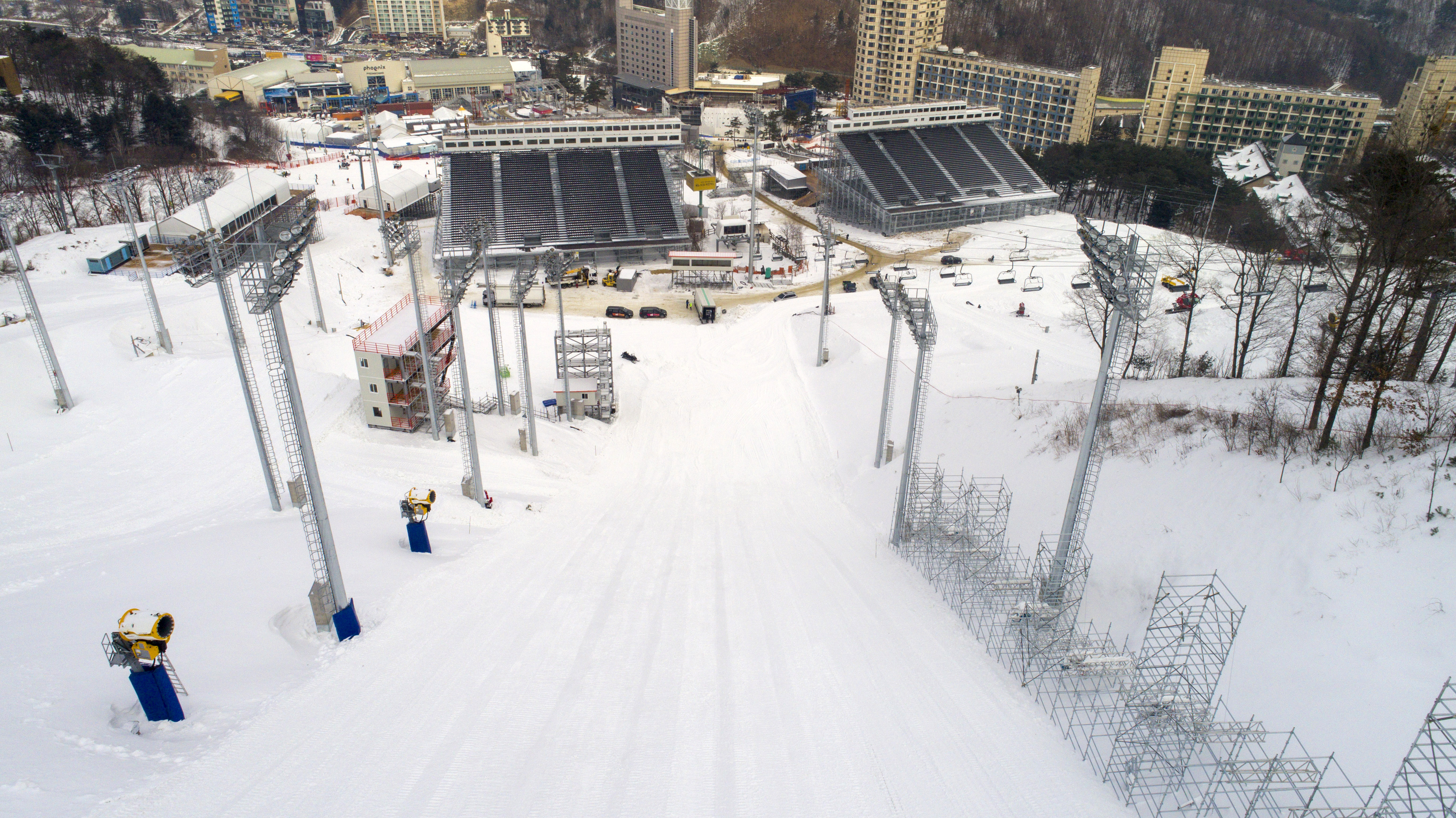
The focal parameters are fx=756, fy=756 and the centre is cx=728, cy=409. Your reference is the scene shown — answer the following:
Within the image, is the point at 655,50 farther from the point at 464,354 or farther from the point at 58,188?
the point at 464,354

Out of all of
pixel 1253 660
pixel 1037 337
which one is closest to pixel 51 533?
pixel 1253 660

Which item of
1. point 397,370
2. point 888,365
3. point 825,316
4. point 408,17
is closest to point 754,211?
point 825,316

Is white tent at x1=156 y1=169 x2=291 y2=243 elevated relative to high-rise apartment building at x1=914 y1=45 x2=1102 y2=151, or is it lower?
lower

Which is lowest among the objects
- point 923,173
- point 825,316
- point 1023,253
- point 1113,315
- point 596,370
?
point 596,370

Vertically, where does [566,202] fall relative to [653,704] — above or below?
above

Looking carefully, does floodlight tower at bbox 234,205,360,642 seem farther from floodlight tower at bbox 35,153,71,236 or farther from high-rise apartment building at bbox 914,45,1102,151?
high-rise apartment building at bbox 914,45,1102,151

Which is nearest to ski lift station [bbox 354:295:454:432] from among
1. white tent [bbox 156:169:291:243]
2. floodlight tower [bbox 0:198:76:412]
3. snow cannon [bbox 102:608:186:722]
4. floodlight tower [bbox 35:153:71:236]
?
floodlight tower [bbox 0:198:76:412]
